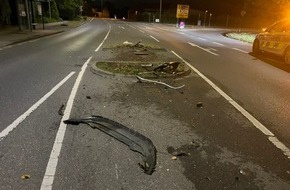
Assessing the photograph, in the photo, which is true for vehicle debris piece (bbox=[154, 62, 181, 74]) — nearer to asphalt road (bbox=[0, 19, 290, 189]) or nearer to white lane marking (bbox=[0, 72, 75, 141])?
asphalt road (bbox=[0, 19, 290, 189])

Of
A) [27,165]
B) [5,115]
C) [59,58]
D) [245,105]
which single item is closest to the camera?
[27,165]

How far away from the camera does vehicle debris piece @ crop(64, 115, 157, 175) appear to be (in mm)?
4086

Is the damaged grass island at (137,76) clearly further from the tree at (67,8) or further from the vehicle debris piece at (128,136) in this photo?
the tree at (67,8)

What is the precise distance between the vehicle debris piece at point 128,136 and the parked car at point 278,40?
10.2 m

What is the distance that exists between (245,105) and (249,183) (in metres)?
3.38

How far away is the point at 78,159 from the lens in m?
4.06

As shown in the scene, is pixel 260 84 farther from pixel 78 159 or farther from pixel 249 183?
pixel 78 159

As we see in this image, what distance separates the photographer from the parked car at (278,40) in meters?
12.5

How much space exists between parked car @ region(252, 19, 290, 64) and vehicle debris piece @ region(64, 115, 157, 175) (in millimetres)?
10199

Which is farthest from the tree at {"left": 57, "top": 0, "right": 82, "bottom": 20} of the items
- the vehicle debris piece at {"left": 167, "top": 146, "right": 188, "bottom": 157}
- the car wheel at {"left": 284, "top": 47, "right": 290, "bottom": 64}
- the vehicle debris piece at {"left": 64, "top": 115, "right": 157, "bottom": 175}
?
the vehicle debris piece at {"left": 167, "top": 146, "right": 188, "bottom": 157}

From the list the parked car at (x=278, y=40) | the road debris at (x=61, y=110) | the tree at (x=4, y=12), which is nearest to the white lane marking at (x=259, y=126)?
the road debris at (x=61, y=110)

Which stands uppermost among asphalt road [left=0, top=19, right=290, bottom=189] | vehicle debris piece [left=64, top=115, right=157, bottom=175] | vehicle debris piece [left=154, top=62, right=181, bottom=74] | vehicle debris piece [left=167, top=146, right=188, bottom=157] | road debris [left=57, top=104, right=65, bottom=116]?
vehicle debris piece [left=154, top=62, right=181, bottom=74]

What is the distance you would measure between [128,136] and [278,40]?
1099 cm

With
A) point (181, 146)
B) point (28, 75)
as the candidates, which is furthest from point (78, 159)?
point (28, 75)
